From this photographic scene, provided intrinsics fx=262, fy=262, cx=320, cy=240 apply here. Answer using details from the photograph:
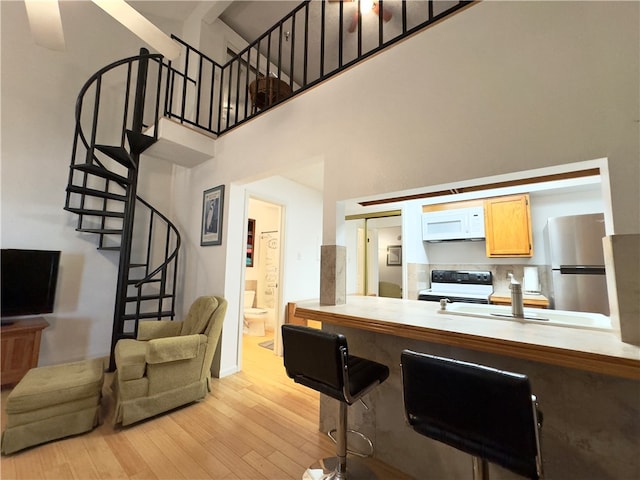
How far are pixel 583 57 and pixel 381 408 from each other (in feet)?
7.14

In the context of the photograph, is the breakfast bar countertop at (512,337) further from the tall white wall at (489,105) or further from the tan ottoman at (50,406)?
the tan ottoman at (50,406)

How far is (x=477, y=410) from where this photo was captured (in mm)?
889

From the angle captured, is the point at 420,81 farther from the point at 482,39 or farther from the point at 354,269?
the point at 354,269

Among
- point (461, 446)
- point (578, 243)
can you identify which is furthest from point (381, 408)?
point (578, 243)

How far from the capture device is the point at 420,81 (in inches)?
67.4

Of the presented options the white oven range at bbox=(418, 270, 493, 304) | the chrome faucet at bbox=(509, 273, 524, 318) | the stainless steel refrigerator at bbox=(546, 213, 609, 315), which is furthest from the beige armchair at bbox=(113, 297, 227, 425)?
the stainless steel refrigerator at bbox=(546, 213, 609, 315)

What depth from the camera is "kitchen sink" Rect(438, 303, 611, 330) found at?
4.37ft

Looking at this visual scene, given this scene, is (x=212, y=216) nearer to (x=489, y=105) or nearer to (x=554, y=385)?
(x=489, y=105)

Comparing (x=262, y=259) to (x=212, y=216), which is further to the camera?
(x=262, y=259)

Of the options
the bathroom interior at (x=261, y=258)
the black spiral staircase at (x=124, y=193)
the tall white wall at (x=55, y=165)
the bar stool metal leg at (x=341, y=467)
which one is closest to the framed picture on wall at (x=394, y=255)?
the bathroom interior at (x=261, y=258)

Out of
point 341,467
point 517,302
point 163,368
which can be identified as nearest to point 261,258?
point 163,368

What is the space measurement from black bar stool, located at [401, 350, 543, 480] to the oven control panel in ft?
9.40

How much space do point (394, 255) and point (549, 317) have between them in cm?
229

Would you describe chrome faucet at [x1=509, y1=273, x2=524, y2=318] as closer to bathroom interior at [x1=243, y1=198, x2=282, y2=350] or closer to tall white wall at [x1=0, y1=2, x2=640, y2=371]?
tall white wall at [x1=0, y1=2, x2=640, y2=371]
